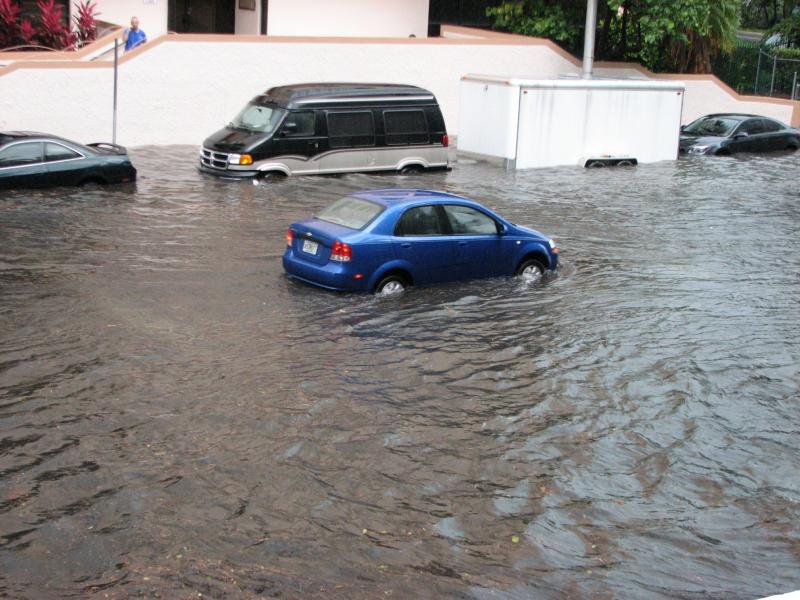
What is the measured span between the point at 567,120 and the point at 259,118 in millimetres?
8261

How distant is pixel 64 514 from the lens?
8148mm

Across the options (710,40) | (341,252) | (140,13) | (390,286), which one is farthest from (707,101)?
(341,252)

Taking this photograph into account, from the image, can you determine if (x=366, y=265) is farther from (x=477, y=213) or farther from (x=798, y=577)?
(x=798, y=577)

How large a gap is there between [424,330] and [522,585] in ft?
20.1

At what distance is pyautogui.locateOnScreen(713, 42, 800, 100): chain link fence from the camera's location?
39.9 metres

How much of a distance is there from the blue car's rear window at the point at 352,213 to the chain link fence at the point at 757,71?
2844 centimetres

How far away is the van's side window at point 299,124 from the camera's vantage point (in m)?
22.9

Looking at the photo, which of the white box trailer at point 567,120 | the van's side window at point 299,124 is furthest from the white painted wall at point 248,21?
the van's side window at point 299,124

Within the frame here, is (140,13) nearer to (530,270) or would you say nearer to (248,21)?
(248,21)

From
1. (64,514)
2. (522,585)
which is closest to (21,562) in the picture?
(64,514)

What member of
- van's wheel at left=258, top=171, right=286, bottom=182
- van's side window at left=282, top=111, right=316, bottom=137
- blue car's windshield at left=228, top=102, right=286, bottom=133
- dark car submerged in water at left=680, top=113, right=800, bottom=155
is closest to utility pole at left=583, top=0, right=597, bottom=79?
dark car submerged in water at left=680, top=113, right=800, bottom=155

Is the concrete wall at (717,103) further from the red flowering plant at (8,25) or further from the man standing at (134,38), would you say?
the red flowering plant at (8,25)

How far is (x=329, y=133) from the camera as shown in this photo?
77.4 feet

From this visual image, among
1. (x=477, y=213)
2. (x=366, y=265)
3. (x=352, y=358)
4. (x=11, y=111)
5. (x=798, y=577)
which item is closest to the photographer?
(x=798, y=577)
